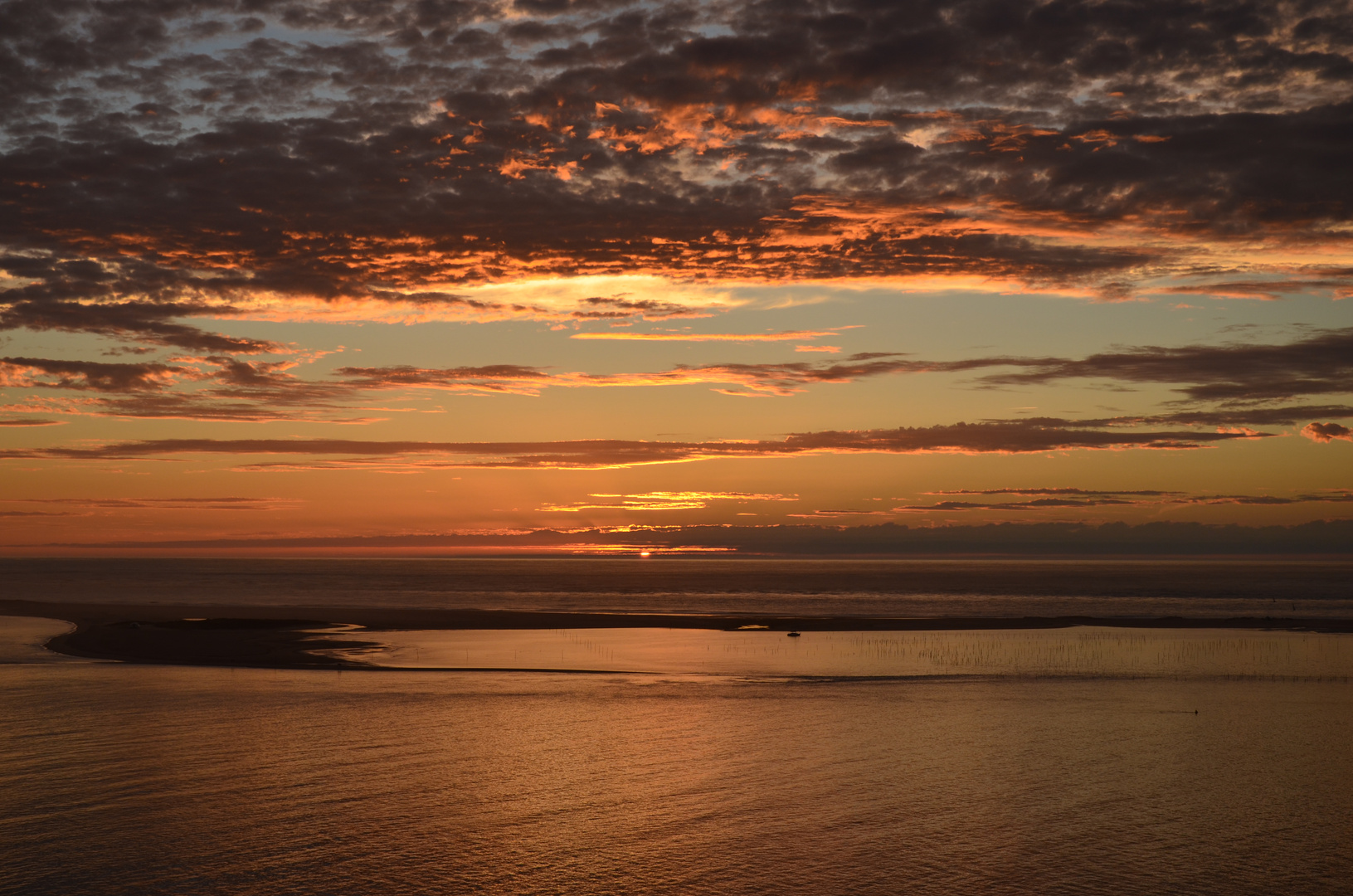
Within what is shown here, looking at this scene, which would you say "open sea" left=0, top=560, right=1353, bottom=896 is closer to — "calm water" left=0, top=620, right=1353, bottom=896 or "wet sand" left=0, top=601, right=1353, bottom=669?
"calm water" left=0, top=620, right=1353, bottom=896

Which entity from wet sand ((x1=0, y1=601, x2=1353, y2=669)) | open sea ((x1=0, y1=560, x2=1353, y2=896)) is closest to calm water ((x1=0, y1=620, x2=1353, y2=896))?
open sea ((x1=0, y1=560, x2=1353, y2=896))

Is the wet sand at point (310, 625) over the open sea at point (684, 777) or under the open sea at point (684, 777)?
under

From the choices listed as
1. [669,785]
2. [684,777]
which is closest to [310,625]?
[684,777]

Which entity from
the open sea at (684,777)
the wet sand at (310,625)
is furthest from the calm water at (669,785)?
the wet sand at (310,625)

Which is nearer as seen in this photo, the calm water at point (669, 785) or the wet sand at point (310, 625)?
the calm water at point (669, 785)

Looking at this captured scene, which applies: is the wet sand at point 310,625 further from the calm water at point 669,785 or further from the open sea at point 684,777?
the calm water at point 669,785

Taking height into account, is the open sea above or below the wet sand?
above

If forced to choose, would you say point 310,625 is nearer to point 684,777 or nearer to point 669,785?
point 684,777
